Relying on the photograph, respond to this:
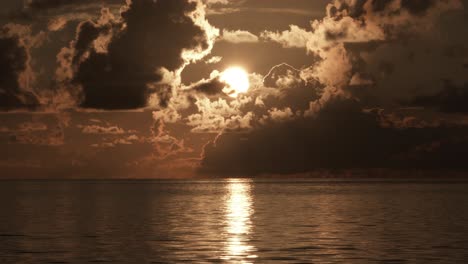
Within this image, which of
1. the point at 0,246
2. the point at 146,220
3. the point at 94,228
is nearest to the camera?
the point at 0,246

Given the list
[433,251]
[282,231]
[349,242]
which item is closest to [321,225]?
[282,231]

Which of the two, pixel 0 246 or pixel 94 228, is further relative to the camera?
pixel 94 228

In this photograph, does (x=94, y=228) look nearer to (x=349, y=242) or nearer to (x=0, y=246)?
(x=0, y=246)

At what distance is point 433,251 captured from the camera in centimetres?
5594

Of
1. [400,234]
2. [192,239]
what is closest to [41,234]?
[192,239]

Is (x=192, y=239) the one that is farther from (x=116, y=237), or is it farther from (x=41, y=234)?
(x=41, y=234)

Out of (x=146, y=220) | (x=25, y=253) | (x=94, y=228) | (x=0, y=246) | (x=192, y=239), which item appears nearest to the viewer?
(x=25, y=253)

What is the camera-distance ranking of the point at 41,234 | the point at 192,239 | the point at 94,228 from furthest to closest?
the point at 94,228 → the point at 41,234 → the point at 192,239

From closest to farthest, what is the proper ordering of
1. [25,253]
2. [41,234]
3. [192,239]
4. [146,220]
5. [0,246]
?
[25,253]
[0,246]
[192,239]
[41,234]
[146,220]

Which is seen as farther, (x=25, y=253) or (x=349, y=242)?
(x=349, y=242)

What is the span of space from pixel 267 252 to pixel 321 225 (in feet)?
91.0

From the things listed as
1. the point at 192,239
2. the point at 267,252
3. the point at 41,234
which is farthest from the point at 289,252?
the point at 41,234

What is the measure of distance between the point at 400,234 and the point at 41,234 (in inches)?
1233

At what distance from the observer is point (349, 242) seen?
62.2 meters
